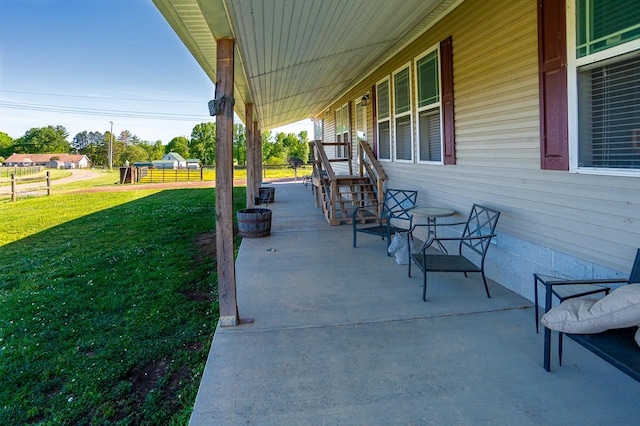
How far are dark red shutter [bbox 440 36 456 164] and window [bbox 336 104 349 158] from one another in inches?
213

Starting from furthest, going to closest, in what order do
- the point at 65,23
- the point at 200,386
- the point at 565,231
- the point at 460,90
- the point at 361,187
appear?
the point at 65,23 < the point at 361,187 < the point at 460,90 < the point at 565,231 < the point at 200,386

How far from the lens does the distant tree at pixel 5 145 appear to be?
74.0 meters

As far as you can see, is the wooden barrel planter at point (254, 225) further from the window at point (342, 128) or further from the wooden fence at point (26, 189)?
the wooden fence at point (26, 189)

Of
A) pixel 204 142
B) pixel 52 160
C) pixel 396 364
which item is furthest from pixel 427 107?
pixel 52 160

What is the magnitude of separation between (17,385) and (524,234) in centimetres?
389

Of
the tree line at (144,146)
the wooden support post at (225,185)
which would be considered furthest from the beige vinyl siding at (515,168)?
the tree line at (144,146)

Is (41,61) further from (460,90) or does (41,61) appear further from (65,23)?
(460,90)

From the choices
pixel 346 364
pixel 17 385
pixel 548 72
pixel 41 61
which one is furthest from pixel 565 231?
pixel 41 61

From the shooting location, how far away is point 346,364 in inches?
93.7

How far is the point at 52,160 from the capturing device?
7231cm

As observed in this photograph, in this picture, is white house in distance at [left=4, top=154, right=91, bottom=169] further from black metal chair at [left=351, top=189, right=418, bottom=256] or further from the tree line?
black metal chair at [left=351, top=189, right=418, bottom=256]

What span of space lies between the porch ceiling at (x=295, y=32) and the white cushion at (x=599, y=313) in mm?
2704

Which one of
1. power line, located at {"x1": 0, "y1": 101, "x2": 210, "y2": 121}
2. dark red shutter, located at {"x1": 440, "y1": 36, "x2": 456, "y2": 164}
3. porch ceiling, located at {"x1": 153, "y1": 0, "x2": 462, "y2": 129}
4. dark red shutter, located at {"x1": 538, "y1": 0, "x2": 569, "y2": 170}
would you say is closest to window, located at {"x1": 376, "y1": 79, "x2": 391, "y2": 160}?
porch ceiling, located at {"x1": 153, "y1": 0, "x2": 462, "y2": 129}

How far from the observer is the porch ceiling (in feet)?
9.86
